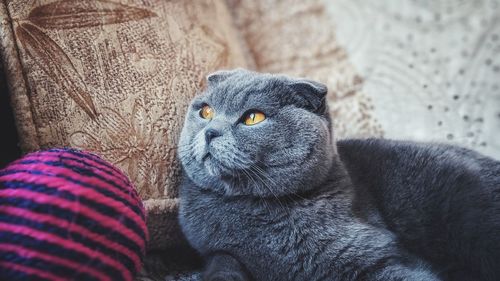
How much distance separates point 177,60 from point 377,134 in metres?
0.60

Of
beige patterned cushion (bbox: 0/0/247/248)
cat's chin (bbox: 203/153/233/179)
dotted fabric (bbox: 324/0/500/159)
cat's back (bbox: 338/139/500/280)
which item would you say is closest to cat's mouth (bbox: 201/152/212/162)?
cat's chin (bbox: 203/153/233/179)

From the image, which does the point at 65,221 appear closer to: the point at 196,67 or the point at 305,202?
the point at 305,202

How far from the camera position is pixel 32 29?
800mm

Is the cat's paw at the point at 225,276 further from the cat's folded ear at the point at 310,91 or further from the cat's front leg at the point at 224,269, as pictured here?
the cat's folded ear at the point at 310,91

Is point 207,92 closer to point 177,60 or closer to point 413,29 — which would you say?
point 177,60

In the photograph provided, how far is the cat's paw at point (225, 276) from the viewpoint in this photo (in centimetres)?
71

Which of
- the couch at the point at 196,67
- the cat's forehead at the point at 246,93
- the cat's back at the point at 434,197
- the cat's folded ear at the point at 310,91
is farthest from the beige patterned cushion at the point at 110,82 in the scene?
the cat's back at the point at 434,197

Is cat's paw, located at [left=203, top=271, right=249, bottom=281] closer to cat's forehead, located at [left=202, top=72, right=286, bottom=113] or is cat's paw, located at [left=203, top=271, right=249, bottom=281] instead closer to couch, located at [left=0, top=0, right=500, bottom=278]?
couch, located at [left=0, top=0, right=500, bottom=278]

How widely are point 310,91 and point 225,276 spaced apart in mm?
376

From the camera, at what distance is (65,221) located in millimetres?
538

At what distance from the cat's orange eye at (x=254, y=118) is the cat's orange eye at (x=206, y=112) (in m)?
0.08

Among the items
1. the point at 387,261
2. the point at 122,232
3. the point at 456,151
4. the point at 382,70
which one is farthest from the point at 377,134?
the point at 122,232

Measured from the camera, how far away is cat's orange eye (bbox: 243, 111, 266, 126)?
83 centimetres

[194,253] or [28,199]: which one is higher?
[28,199]
